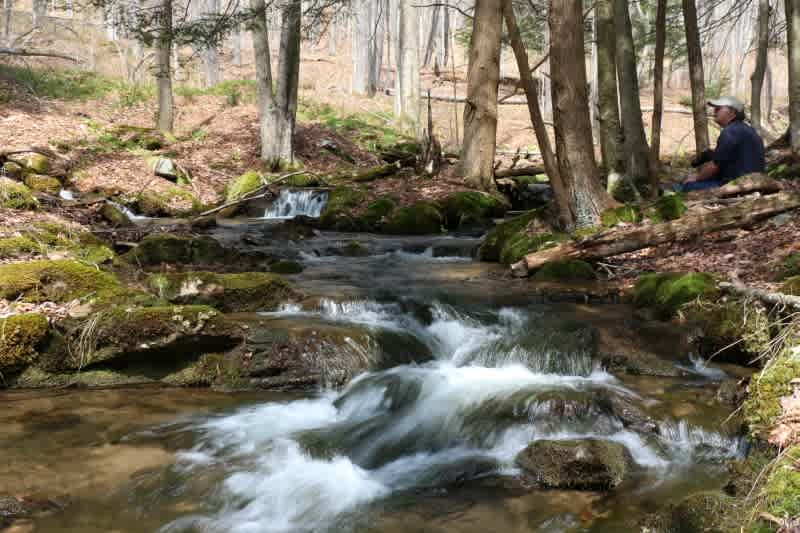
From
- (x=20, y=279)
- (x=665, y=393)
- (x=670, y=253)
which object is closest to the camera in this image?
(x=665, y=393)

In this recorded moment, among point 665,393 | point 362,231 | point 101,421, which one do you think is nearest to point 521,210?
point 362,231

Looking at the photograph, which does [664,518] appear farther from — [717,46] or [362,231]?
[717,46]

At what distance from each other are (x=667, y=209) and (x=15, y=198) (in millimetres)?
9652

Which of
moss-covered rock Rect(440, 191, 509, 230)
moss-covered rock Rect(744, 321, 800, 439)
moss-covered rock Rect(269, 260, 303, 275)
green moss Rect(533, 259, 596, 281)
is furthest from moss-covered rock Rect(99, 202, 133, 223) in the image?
moss-covered rock Rect(744, 321, 800, 439)

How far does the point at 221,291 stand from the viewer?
25.1 ft

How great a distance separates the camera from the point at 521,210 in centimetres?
1636

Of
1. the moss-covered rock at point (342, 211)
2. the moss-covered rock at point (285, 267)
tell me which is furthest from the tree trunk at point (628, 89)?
the moss-covered rock at point (285, 267)

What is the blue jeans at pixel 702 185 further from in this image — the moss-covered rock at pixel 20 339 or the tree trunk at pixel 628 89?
the moss-covered rock at pixel 20 339

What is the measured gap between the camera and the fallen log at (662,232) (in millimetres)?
8234

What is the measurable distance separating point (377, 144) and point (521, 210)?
8.66 metres

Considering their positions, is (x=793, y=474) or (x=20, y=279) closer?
(x=793, y=474)

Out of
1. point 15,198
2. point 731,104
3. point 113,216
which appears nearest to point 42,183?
point 113,216

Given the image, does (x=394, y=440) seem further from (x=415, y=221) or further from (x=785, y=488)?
(x=415, y=221)

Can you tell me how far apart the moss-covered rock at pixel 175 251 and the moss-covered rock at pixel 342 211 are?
4366 mm
